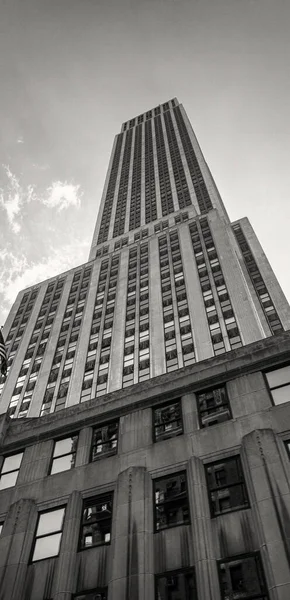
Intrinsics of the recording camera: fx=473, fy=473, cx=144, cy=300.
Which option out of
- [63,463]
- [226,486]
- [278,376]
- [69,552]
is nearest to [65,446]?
[63,463]

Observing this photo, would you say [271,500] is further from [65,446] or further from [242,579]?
[65,446]

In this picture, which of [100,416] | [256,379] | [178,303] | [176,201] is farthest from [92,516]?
[176,201]

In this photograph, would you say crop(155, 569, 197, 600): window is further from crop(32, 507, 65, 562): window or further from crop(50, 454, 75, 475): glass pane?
crop(50, 454, 75, 475): glass pane

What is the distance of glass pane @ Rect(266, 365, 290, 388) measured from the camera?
63.5 feet

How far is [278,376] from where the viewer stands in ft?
64.6

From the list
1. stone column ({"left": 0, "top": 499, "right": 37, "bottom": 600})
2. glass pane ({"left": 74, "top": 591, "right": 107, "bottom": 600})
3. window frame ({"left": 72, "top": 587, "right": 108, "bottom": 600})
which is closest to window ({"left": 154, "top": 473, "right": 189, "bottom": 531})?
window frame ({"left": 72, "top": 587, "right": 108, "bottom": 600})

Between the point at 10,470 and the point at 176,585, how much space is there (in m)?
10.1

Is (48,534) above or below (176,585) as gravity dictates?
above

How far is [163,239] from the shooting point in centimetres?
8331

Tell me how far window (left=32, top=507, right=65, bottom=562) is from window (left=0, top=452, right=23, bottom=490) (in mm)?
2964

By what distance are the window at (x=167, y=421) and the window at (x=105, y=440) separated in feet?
6.18

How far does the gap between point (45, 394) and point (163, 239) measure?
37.6m

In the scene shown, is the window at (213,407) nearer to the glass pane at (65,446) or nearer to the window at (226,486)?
the window at (226,486)

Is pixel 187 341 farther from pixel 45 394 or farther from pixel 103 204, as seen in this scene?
pixel 103 204
